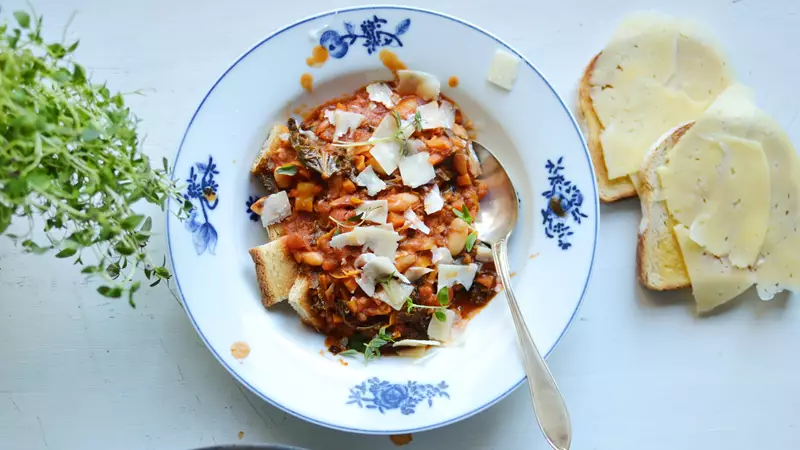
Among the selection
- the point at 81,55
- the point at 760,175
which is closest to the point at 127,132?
the point at 81,55

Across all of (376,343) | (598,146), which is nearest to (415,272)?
(376,343)

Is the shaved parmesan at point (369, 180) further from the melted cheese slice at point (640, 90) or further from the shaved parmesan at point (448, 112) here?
the melted cheese slice at point (640, 90)

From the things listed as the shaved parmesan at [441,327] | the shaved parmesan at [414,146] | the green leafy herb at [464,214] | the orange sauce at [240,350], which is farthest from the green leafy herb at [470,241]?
the orange sauce at [240,350]

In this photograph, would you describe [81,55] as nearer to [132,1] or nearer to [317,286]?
[132,1]

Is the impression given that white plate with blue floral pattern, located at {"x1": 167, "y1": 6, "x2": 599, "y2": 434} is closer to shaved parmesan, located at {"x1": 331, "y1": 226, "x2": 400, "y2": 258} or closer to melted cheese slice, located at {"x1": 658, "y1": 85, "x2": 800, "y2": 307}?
shaved parmesan, located at {"x1": 331, "y1": 226, "x2": 400, "y2": 258}

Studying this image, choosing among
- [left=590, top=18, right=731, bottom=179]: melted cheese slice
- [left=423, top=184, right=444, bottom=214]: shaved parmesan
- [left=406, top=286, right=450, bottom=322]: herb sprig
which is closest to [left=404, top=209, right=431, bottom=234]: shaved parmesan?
[left=423, top=184, right=444, bottom=214]: shaved parmesan

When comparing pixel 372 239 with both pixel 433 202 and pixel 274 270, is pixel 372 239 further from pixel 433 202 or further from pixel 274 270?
pixel 274 270
